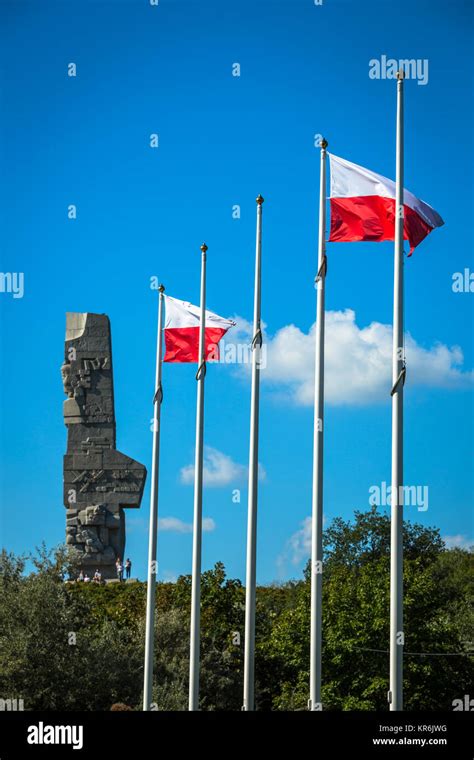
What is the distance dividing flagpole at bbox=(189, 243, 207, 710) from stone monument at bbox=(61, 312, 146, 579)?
82.4ft

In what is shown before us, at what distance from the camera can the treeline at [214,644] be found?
136 feet

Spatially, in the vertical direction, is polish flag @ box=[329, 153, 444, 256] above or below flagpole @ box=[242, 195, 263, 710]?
above

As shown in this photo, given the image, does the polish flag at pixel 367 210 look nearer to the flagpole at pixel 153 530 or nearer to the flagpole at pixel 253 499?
the flagpole at pixel 253 499

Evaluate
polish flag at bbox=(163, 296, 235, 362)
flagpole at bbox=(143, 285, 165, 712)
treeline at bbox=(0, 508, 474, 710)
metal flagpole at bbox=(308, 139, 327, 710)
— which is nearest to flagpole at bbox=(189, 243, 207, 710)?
polish flag at bbox=(163, 296, 235, 362)

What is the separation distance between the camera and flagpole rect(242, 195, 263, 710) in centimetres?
3117

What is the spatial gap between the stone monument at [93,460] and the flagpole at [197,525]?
25.1 m

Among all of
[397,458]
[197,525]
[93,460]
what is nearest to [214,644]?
[93,460]

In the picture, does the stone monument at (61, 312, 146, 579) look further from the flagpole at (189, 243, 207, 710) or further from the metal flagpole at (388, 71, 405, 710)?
the metal flagpole at (388, 71, 405, 710)

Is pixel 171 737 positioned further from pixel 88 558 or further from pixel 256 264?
pixel 88 558

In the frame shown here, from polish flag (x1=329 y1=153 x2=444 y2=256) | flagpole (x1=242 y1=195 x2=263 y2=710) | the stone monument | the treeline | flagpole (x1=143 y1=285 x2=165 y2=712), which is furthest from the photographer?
the stone monument

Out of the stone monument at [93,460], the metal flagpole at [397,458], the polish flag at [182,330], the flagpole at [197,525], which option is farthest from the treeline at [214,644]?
the metal flagpole at [397,458]

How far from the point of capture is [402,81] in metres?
28.6

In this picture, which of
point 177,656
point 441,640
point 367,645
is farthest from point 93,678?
point 441,640

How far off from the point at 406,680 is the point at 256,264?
21.9m
